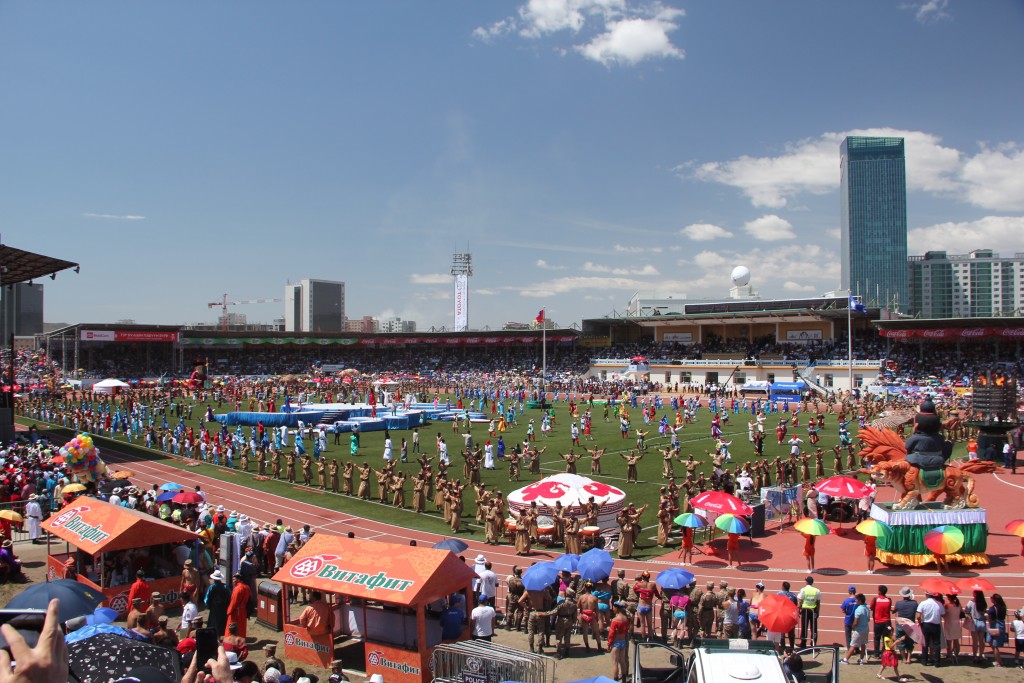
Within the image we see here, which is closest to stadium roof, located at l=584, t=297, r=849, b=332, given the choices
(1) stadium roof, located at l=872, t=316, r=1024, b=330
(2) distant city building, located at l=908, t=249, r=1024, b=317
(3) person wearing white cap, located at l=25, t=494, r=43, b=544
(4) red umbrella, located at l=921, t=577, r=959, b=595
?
(1) stadium roof, located at l=872, t=316, r=1024, b=330

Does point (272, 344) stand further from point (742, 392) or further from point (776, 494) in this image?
point (776, 494)

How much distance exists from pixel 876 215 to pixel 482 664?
211 metres

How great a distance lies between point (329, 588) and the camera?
10250 mm

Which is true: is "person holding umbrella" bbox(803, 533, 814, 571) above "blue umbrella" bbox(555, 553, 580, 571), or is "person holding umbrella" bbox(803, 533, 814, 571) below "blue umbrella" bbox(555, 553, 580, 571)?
below

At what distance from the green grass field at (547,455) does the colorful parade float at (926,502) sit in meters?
5.13

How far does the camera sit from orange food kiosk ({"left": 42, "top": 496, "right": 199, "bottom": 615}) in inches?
496

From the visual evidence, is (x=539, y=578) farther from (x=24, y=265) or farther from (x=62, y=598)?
(x=24, y=265)

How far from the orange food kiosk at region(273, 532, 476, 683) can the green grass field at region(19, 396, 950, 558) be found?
8.23 meters

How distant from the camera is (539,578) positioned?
38.7 ft

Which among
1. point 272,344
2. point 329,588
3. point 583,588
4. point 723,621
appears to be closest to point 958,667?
point 723,621

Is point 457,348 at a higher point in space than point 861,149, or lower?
lower

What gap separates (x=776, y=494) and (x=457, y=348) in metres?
71.1

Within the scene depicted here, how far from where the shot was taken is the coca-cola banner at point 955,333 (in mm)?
55562

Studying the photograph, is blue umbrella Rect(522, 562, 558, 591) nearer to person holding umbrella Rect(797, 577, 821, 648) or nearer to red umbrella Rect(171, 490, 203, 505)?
person holding umbrella Rect(797, 577, 821, 648)
